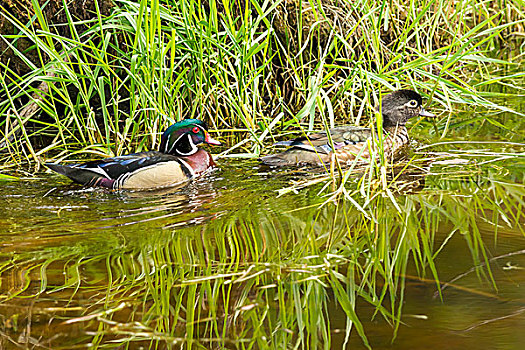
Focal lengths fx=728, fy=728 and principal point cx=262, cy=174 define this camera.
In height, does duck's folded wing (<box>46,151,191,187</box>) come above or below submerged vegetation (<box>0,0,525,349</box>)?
above

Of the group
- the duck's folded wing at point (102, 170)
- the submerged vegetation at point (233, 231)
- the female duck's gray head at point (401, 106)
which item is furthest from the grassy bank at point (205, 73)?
the duck's folded wing at point (102, 170)

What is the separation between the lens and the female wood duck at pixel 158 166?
513 cm

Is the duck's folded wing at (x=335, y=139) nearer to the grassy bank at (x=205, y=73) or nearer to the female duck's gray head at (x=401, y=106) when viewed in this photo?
the grassy bank at (x=205, y=73)

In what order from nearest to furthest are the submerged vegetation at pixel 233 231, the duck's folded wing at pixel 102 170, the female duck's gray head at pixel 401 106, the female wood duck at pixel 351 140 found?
the submerged vegetation at pixel 233 231 < the duck's folded wing at pixel 102 170 < the female wood duck at pixel 351 140 < the female duck's gray head at pixel 401 106

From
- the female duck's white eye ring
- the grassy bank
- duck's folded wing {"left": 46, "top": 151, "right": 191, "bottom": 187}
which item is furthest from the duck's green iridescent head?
the female duck's white eye ring

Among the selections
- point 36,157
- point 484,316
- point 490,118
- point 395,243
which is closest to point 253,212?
point 395,243

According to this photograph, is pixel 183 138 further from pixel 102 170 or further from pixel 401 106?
pixel 401 106

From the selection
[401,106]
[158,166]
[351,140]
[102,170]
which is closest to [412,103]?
[401,106]

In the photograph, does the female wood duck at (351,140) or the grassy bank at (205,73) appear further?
the female wood duck at (351,140)

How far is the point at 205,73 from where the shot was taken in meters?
5.95

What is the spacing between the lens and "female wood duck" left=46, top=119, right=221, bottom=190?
5.13m

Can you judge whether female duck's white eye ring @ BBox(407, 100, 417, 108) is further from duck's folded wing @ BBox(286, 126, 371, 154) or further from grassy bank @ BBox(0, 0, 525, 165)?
duck's folded wing @ BBox(286, 126, 371, 154)

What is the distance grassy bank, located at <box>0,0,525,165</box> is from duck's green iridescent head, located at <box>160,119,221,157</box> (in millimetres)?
112

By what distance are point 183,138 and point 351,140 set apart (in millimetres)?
1319
